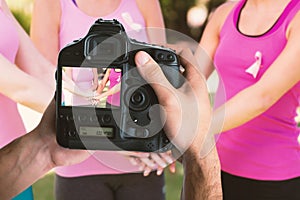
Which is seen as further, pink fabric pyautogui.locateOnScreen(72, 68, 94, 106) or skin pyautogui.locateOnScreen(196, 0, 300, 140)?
skin pyautogui.locateOnScreen(196, 0, 300, 140)

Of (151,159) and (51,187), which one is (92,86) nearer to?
(151,159)

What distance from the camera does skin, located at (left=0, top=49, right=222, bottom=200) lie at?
0.65 metres

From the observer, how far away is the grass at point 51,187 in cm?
158

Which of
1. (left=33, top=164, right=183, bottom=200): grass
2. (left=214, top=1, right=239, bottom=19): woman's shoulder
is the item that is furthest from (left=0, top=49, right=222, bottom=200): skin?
(left=33, top=164, right=183, bottom=200): grass

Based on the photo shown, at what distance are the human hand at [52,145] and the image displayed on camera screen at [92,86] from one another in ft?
0.08

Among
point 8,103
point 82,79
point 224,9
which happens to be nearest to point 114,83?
point 82,79

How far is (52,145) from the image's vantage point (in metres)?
0.74

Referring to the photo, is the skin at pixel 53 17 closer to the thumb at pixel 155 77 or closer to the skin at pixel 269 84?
the skin at pixel 269 84

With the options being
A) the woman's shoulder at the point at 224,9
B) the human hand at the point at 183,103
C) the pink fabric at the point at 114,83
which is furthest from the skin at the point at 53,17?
the human hand at the point at 183,103

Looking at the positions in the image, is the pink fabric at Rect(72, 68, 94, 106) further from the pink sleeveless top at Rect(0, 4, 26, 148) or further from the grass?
the grass

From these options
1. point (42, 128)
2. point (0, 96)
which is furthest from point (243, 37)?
point (42, 128)

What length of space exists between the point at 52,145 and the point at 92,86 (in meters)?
0.13

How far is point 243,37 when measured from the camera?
44.6 inches

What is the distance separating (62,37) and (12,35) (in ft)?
0.29
